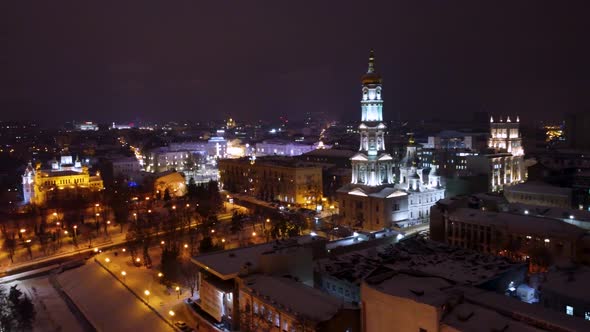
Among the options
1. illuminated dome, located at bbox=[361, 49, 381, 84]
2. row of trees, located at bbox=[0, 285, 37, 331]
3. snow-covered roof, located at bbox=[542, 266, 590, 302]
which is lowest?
row of trees, located at bbox=[0, 285, 37, 331]

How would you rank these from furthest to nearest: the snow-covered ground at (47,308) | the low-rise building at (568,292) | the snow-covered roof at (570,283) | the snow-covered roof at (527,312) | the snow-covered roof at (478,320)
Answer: the snow-covered ground at (47,308) → the snow-covered roof at (570,283) → the low-rise building at (568,292) → the snow-covered roof at (527,312) → the snow-covered roof at (478,320)

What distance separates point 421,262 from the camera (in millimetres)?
24109

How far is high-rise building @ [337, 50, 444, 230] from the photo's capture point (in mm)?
36175

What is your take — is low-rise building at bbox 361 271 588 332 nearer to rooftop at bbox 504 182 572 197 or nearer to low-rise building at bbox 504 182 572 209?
low-rise building at bbox 504 182 572 209

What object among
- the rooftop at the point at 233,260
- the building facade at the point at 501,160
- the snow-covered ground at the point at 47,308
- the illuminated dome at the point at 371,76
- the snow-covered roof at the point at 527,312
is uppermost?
the illuminated dome at the point at 371,76

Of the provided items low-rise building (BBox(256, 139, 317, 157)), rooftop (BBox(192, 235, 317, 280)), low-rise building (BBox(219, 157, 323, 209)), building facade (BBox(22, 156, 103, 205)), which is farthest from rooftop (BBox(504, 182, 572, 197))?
low-rise building (BBox(256, 139, 317, 157))

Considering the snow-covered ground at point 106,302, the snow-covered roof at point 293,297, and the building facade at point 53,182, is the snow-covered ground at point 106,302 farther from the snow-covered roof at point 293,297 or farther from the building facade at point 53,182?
the building facade at point 53,182

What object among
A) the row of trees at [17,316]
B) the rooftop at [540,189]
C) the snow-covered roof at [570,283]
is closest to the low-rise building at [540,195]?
the rooftop at [540,189]

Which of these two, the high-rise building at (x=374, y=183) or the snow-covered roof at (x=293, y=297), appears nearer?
→ the snow-covered roof at (x=293, y=297)

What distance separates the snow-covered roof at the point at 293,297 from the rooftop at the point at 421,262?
3872 mm

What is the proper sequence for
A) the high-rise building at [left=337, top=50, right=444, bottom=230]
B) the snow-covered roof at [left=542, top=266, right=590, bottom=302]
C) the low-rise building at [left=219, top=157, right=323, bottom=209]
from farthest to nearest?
the low-rise building at [left=219, top=157, right=323, bottom=209] < the high-rise building at [left=337, top=50, right=444, bottom=230] < the snow-covered roof at [left=542, top=266, right=590, bottom=302]

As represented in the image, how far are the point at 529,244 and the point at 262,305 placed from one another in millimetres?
15378

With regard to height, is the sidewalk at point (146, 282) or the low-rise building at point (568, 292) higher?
the low-rise building at point (568, 292)

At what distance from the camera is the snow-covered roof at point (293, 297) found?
1653 centimetres
